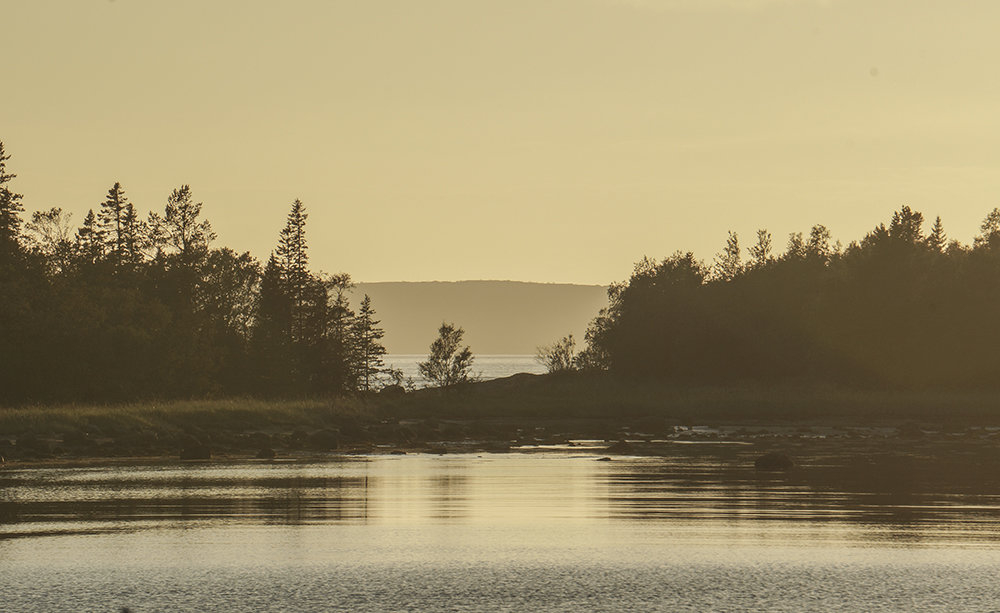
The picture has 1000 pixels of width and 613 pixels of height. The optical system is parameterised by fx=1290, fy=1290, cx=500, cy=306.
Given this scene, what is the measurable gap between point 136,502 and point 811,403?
71741 millimetres

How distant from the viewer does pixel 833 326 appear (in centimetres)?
12244

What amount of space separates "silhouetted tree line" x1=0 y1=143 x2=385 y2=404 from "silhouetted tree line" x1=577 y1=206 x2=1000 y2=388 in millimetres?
25598

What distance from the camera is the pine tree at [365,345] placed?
122 metres

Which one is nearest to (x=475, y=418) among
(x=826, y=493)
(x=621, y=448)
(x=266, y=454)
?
(x=621, y=448)

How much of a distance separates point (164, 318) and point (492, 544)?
69742 millimetres

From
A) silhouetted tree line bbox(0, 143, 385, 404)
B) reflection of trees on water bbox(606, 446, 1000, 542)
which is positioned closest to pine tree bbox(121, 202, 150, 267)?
silhouetted tree line bbox(0, 143, 385, 404)

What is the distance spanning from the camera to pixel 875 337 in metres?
121

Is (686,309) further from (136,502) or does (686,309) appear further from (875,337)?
(136,502)

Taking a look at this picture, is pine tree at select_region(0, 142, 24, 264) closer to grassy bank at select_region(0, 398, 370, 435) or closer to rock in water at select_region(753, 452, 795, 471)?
grassy bank at select_region(0, 398, 370, 435)

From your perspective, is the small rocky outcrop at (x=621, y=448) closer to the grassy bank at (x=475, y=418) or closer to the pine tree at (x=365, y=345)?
the grassy bank at (x=475, y=418)

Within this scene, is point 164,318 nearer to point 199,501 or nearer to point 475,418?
point 475,418

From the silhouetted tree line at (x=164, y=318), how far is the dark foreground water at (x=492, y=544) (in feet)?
125

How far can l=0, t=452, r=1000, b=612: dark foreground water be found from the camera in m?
19.4

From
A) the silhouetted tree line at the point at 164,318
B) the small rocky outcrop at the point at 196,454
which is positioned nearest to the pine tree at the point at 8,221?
the silhouetted tree line at the point at 164,318
